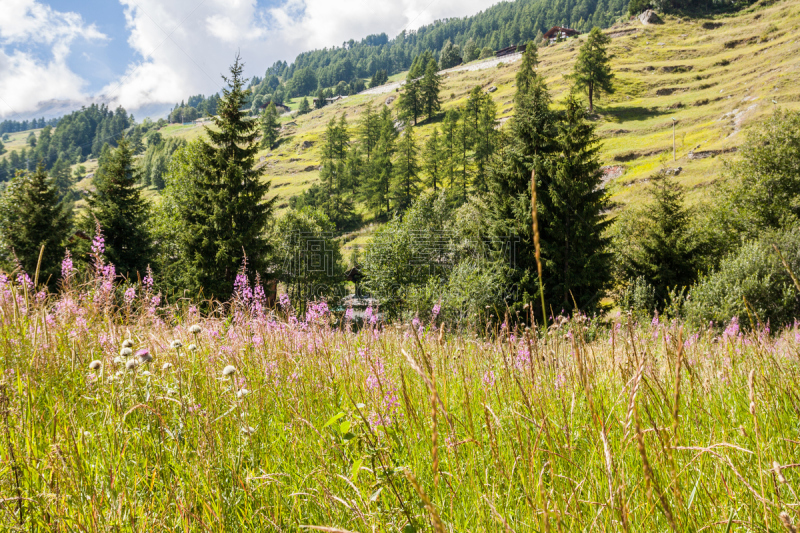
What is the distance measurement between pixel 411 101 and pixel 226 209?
72.2m

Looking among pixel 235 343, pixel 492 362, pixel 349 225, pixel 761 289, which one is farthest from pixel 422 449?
pixel 349 225

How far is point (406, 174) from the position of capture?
189 feet

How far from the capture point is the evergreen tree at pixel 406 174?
57.4 metres

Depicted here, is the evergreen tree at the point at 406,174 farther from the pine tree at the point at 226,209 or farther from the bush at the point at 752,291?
the bush at the point at 752,291

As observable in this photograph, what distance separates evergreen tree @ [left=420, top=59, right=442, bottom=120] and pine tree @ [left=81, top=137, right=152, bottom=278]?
69.8 metres

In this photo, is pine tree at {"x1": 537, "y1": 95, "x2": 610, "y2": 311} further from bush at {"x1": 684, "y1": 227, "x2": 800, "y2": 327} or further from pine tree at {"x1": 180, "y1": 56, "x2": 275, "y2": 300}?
pine tree at {"x1": 180, "y1": 56, "x2": 275, "y2": 300}

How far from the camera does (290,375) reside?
7.96ft

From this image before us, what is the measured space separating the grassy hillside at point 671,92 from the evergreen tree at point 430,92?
490 cm

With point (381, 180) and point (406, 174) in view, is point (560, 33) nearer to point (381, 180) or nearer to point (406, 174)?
point (381, 180)

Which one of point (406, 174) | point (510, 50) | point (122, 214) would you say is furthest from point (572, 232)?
point (510, 50)

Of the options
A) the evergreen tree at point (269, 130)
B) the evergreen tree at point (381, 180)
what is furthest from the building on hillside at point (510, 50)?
the evergreen tree at point (381, 180)

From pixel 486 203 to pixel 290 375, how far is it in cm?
2585

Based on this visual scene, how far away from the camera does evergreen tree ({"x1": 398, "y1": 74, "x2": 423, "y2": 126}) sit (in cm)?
8588

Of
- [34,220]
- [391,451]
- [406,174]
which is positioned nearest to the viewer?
[391,451]
